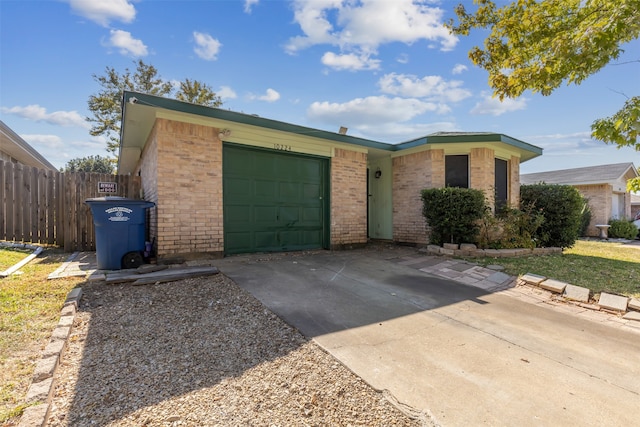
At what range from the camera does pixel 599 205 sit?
15109 mm

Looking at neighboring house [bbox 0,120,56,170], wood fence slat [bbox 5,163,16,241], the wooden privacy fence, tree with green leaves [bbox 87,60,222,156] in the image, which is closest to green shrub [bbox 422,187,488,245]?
the wooden privacy fence

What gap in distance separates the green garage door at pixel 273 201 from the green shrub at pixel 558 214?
577cm

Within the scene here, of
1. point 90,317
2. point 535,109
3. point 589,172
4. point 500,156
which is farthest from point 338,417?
point 589,172

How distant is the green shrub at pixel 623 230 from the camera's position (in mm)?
14508

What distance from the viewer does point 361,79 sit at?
9.53m

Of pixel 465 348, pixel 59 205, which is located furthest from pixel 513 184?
pixel 59 205

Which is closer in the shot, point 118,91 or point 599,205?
point 599,205

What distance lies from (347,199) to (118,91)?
2066 cm

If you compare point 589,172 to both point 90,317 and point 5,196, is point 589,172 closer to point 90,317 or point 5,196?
point 90,317

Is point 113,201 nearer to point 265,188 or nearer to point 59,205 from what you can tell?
point 265,188

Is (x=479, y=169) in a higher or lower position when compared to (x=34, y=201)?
higher

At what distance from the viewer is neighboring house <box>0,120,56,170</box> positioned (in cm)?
888

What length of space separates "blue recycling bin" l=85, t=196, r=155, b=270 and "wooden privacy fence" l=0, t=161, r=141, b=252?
3.18 metres

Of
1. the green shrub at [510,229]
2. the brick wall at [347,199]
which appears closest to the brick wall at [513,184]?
the green shrub at [510,229]
